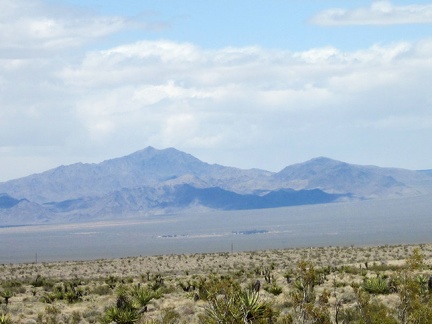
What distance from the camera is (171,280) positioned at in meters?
38.8

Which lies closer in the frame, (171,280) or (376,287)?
(376,287)

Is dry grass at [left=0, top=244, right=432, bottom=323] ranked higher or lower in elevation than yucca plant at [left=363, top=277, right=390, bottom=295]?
lower

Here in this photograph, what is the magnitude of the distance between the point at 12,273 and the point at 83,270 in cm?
548

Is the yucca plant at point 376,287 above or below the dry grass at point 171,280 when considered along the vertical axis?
above

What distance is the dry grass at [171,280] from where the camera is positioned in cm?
2527

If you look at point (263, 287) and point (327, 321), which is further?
point (263, 287)

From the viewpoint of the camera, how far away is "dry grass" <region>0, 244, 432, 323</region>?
25266 millimetres

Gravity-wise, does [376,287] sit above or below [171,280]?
above

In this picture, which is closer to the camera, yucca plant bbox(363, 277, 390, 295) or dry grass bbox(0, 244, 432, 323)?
dry grass bbox(0, 244, 432, 323)

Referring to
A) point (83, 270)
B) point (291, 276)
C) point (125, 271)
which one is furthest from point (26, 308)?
point (83, 270)

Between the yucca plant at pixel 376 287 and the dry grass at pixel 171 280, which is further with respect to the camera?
the yucca plant at pixel 376 287

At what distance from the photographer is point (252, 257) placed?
59.3m

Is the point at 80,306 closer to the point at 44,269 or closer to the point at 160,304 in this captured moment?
the point at 160,304

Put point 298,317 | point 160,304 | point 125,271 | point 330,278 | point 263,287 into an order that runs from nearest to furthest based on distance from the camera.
A: point 298,317
point 160,304
point 263,287
point 330,278
point 125,271
